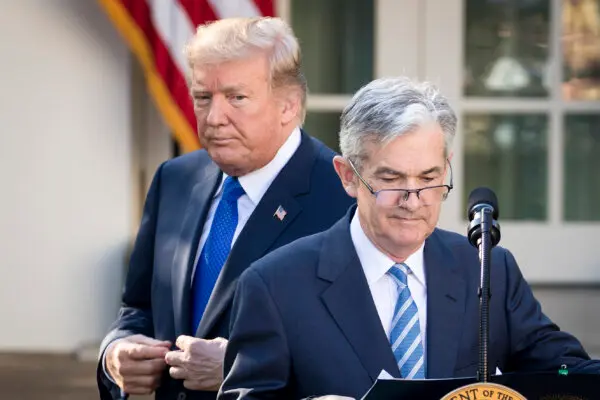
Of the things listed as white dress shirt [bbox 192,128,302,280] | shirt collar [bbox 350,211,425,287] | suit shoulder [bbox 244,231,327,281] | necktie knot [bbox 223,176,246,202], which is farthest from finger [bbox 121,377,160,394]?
shirt collar [bbox 350,211,425,287]

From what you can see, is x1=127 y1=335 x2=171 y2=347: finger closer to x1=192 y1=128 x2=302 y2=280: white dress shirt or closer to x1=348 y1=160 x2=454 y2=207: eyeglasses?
x1=192 y1=128 x2=302 y2=280: white dress shirt

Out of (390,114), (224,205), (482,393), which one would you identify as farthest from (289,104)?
(482,393)

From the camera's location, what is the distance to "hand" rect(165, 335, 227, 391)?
3.68 meters

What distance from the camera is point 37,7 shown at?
7.45 m

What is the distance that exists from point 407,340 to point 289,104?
3.07ft

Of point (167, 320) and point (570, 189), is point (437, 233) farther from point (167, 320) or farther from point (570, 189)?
point (570, 189)

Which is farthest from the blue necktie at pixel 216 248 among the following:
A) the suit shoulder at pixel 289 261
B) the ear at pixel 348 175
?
the ear at pixel 348 175

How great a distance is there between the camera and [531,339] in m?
3.28

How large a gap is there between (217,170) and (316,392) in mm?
1065

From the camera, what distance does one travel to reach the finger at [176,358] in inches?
146

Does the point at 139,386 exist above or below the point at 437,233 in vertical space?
below

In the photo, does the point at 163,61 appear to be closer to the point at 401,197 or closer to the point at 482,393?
the point at 401,197

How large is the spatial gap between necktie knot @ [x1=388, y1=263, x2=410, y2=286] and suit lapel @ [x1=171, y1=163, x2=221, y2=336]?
0.79m

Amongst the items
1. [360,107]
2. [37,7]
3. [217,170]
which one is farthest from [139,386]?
[37,7]
